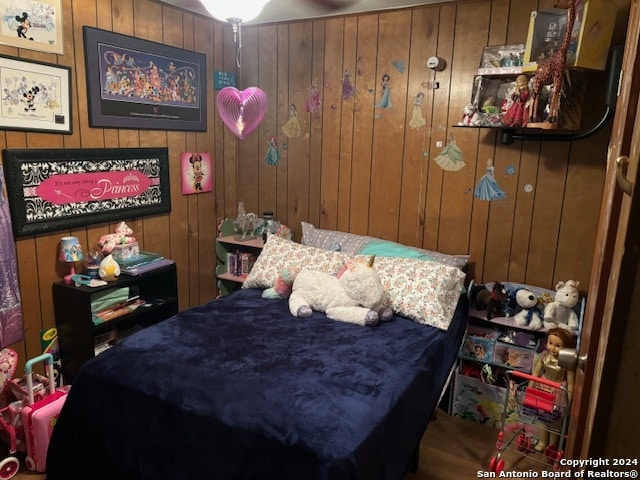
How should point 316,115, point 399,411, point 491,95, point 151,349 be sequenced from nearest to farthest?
point 399,411 → point 151,349 → point 491,95 → point 316,115

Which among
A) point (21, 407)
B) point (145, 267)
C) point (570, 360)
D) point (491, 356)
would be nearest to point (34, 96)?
point (145, 267)

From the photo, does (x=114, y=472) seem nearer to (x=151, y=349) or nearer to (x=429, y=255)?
(x=151, y=349)

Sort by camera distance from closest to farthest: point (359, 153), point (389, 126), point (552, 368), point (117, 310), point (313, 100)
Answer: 1. point (552, 368)
2. point (117, 310)
3. point (389, 126)
4. point (359, 153)
5. point (313, 100)

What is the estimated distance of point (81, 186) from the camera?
104 inches

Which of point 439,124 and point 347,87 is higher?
point 347,87

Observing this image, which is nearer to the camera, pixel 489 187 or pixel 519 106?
pixel 519 106

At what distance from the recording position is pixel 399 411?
1.85 meters

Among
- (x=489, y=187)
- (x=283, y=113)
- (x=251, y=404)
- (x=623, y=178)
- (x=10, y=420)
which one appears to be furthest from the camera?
(x=283, y=113)

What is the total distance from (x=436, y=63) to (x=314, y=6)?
836 mm

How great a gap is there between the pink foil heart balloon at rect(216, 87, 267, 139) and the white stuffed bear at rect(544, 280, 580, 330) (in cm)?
203

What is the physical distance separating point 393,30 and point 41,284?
251 cm

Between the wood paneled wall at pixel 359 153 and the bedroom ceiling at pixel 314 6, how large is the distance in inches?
2.8

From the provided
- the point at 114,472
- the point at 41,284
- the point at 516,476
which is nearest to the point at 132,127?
the point at 41,284

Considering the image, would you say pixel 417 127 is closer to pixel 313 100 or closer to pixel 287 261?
pixel 313 100
